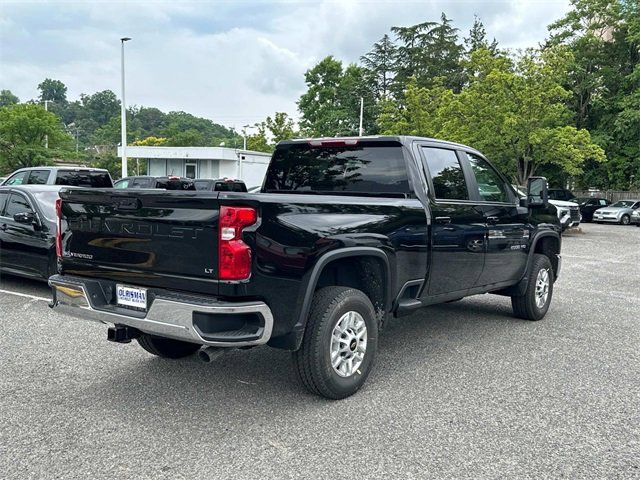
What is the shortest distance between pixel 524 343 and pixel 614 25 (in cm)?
3529

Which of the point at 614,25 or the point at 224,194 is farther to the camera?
the point at 614,25

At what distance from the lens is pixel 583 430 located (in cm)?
379

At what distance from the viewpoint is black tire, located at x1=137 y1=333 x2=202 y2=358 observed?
492 cm

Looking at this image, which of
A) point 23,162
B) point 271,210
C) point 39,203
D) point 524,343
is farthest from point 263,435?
point 23,162

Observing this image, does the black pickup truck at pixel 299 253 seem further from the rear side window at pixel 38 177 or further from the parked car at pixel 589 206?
the parked car at pixel 589 206

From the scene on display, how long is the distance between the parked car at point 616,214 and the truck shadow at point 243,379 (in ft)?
90.8

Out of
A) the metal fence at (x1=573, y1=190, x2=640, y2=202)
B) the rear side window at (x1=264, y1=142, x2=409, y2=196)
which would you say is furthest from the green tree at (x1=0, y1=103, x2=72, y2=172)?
the rear side window at (x1=264, y1=142, x2=409, y2=196)

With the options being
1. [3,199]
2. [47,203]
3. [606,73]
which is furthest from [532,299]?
[606,73]

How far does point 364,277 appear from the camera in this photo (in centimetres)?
457

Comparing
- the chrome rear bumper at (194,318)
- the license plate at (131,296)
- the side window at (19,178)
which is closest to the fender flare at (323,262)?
the chrome rear bumper at (194,318)

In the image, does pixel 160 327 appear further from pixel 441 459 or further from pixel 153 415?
pixel 441 459

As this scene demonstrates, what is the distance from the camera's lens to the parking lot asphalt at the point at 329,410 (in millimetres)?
3277

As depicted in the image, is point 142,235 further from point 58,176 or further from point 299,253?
point 58,176

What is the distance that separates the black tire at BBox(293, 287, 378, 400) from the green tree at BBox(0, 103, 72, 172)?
133 ft
